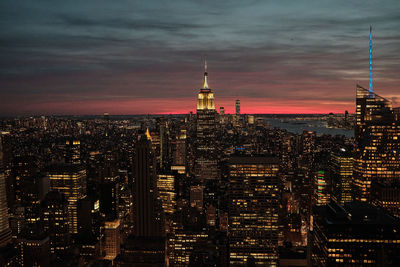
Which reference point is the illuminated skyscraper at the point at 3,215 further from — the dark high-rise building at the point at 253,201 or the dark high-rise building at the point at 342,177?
the dark high-rise building at the point at 342,177

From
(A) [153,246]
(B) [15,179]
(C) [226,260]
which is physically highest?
(B) [15,179]

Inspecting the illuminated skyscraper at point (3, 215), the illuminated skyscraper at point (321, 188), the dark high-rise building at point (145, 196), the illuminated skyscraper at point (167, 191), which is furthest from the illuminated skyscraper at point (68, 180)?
the illuminated skyscraper at point (321, 188)

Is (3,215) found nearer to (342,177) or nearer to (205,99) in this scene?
(342,177)

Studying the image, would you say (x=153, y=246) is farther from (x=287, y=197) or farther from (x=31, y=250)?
(x=287, y=197)

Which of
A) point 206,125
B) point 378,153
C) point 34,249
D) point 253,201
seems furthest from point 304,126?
point 34,249

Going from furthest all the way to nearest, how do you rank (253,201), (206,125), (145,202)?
(206,125) → (145,202) → (253,201)

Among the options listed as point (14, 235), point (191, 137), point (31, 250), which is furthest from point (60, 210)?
point (191, 137)
